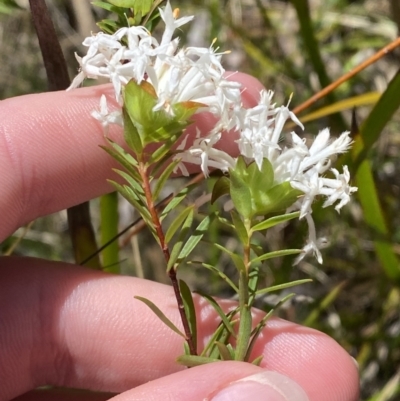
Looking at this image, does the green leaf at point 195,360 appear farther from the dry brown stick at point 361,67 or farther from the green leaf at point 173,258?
the dry brown stick at point 361,67

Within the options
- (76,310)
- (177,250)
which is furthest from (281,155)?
(76,310)

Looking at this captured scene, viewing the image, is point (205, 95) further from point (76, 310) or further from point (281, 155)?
point (76, 310)

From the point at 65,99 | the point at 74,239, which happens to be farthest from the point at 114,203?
Answer: the point at 65,99

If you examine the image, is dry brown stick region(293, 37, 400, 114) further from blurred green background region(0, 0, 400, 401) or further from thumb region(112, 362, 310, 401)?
thumb region(112, 362, 310, 401)

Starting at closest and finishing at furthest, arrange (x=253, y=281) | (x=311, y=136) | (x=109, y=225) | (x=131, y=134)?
(x=131, y=134), (x=253, y=281), (x=109, y=225), (x=311, y=136)

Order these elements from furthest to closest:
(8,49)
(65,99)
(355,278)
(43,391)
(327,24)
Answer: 1. (8,49)
2. (327,24)
3. (355,278)
4. (43,391)
5. (65,99)

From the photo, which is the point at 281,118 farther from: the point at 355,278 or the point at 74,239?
the point at 355,278
